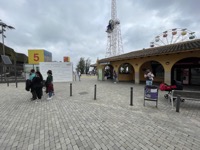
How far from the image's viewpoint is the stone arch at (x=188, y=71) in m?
12.7

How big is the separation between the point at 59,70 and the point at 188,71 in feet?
54.4

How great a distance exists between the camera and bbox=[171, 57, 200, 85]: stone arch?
1266 cm

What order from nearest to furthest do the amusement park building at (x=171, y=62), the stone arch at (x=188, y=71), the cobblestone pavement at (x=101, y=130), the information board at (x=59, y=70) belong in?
the cobblestone pavement at (x=101, y=130)
the amusement park building at (x=171, y=62)
the stone arch at (x=188, y=71)
the information board at (x=59, y=70)

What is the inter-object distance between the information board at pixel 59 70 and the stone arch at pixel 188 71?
13.6 meters

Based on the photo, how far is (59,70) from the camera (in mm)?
17141

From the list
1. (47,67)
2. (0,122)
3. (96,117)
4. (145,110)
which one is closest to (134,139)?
(96,117)

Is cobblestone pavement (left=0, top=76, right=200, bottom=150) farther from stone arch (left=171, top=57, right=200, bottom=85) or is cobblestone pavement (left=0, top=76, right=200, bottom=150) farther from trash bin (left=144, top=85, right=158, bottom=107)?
stone arch (left=171, top=57, right=200, bottom=85)

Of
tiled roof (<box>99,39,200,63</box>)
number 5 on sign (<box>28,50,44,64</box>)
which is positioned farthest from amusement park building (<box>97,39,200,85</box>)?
number 5 on sign (<box>28,50,44,64</box>)

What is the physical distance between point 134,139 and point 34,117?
3.66m

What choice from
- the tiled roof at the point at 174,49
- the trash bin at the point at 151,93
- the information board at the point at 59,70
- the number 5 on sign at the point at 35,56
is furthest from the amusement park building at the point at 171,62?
the number 5 on sign at the point at 35,56

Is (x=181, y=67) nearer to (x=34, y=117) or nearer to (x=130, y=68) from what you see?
(x=130, y=68)

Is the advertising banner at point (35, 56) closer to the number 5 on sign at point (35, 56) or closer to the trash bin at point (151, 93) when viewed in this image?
the number 5 on sign at point (35, 56)

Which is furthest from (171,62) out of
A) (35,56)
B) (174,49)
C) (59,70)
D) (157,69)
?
(35,56)

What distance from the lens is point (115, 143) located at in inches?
112
